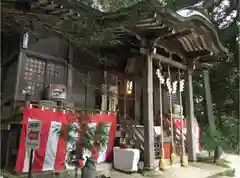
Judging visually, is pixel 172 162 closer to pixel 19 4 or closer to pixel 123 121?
pixel 123 121

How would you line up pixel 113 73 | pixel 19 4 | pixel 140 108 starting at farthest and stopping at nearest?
1. pixel 140 108
2. pixel 113 73
3. pixel 19 4

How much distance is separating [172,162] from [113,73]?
4.26m

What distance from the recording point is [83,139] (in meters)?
4.86

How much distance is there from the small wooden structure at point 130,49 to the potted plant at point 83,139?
181 centimetres

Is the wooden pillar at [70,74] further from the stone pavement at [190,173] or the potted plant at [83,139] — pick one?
the stone pavement at [190,173]

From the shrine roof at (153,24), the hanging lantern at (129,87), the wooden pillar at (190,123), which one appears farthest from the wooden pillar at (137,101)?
the shrine roof at (153,24)

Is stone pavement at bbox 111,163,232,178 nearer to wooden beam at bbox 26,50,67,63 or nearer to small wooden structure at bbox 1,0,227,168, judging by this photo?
small wooden structure at bbox 1,0,227,168

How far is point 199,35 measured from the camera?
7.92m

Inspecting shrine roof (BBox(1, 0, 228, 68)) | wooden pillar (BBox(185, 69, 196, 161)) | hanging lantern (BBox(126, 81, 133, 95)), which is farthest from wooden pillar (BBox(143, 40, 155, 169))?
hanging lantern (BBox(126, 81, 133, 95))

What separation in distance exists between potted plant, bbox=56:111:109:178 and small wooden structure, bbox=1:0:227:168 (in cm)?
181

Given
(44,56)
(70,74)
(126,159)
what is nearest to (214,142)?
(126,159)

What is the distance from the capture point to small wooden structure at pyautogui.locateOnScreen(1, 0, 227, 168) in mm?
4395

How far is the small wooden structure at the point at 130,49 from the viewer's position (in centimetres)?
439

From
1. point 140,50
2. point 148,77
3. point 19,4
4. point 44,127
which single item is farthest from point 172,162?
point 19,4
